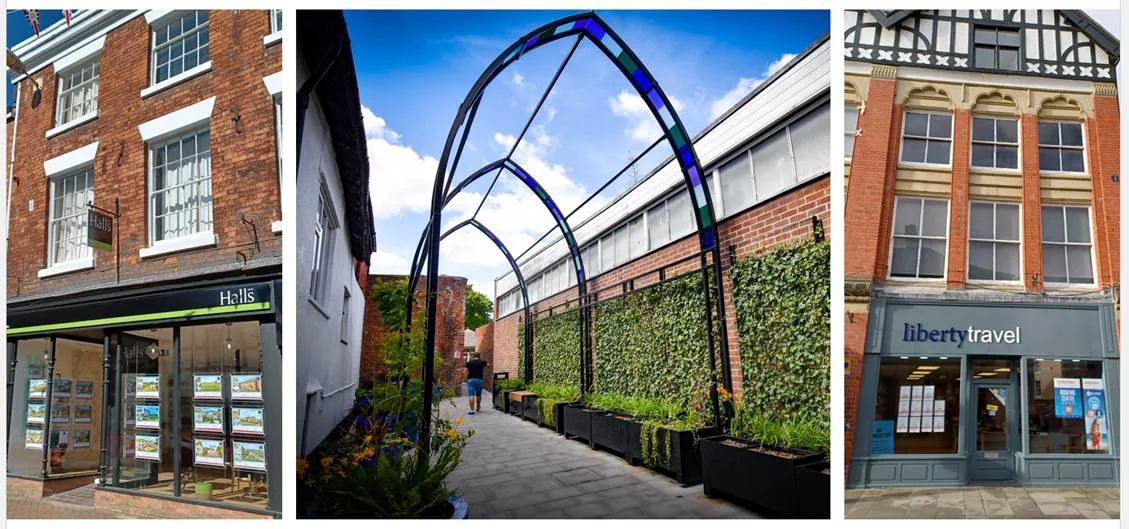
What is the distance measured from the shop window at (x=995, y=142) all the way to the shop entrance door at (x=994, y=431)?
8.98ft

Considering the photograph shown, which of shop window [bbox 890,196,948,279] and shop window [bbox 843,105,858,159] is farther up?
shop window [bbox 843,105,858,159]

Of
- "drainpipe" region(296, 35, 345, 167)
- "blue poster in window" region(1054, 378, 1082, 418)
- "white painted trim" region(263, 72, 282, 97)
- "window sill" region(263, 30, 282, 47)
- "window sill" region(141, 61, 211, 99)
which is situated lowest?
"blue poster in window" region(1054, 378, 1082, 418)

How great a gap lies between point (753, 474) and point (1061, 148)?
6743 millimetres

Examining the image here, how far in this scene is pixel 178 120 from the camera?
606cm

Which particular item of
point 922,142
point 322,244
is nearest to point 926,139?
point 922,142

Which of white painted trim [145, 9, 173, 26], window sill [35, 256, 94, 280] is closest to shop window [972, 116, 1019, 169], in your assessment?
white painted trim [145, 9, 173, 26]

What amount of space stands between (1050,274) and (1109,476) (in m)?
2.47

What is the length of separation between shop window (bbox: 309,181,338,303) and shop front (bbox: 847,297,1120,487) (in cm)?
609

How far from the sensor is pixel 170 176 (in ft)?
20.2

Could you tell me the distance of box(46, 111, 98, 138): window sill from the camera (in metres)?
6.88

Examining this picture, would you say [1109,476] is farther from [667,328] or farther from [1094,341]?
[667,328]

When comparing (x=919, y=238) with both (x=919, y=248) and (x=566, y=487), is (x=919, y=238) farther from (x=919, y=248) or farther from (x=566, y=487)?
(x=566, y=487)

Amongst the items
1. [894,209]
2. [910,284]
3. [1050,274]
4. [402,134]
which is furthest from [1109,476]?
[402,134]

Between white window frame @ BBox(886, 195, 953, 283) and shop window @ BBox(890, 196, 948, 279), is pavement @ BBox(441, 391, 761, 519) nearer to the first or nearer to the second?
white window frame @ BBox(886, 195, 953, 283)
